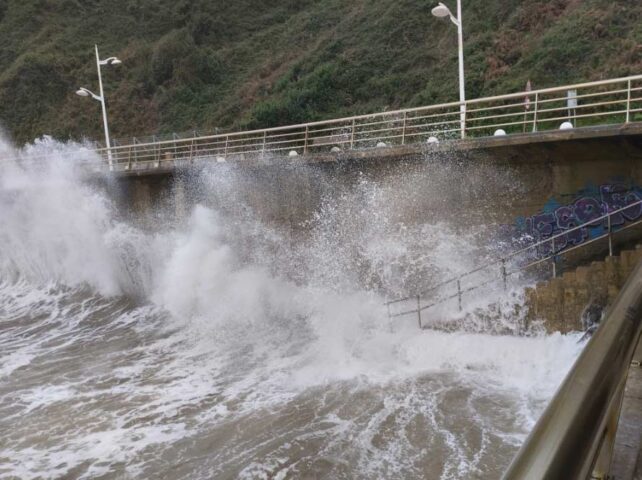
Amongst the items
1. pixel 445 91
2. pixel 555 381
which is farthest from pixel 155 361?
pixel 445 91

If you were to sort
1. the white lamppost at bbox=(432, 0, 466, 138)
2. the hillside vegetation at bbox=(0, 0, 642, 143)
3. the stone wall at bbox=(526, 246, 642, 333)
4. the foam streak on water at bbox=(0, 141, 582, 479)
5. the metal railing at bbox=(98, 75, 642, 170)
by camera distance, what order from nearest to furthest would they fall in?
the foam streak on water at bbox=(0, 141, 582, 479)
the stone wall at bbox=(526, 246, 642, 333)
the metal railing at bbox=(98, 75, 642, 170)
the white lamppost at bbox=(432, 0, 466, 138)
the hillside vegetation at bbox=(0, 0, 642, 143)

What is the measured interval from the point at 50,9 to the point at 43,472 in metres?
60.4

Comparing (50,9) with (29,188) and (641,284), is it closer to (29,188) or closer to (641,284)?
(29,188)

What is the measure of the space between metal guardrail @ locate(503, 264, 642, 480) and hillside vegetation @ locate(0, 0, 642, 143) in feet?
73.1

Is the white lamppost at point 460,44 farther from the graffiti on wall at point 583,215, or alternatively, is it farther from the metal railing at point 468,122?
the graffiti on wall at point 583,215

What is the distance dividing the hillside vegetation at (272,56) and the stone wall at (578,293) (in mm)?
14853

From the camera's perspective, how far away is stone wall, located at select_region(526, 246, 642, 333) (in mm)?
8406

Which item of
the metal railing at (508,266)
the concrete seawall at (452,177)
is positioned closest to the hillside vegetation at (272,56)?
the concrete seawall at (452,177)

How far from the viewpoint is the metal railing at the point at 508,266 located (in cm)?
947

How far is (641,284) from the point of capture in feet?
5.80

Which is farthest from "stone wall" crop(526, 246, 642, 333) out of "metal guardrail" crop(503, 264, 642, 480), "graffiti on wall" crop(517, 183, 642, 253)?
"metal guardrail" crop(503, 264, 642, 480)

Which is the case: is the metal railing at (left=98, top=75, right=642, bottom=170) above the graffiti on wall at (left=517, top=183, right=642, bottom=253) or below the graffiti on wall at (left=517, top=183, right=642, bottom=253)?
above

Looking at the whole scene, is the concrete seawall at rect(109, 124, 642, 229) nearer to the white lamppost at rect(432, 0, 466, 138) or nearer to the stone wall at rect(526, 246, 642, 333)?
the white lamppost at rect(432, 0, 466, 138)

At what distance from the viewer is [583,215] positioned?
993 cm
